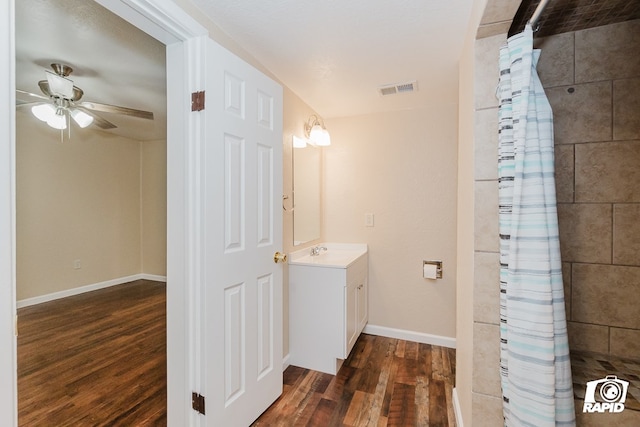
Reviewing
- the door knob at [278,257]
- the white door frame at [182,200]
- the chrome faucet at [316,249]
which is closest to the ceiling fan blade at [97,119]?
the white door frame at [182,200]

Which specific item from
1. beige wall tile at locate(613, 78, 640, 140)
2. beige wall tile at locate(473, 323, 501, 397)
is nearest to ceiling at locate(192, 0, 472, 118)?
beige wall tile at locate(613, 78, 640, 140)

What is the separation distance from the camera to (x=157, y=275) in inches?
197

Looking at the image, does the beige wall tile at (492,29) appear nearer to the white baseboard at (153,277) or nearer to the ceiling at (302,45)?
the ceiling at (302,45)

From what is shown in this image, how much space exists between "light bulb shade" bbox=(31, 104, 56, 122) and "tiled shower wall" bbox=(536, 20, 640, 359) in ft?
11.6

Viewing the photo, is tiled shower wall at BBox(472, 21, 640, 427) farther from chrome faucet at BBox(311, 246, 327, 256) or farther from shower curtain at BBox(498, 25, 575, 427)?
chrome faucet at BBox(311, 246, 327, 256)

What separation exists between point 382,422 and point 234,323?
106cm

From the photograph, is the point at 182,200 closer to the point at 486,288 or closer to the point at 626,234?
the point at 486,288

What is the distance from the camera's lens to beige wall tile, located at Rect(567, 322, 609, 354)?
1409mm

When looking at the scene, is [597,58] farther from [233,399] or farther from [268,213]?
[233,399]

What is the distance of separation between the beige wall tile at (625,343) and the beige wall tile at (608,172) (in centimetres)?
63

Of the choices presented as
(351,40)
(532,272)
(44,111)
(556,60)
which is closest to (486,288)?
(532,272)

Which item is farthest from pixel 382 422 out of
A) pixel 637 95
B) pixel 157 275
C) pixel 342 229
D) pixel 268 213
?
pixel 157 275

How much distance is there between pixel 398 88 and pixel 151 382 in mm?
2911

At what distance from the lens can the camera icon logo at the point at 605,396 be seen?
1.09 metres
